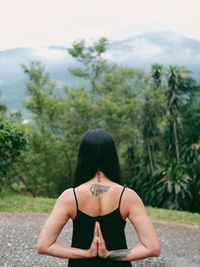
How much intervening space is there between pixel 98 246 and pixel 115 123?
58.7 feet

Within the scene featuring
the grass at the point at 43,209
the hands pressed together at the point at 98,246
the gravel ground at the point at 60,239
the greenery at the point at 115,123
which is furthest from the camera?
the greenery at the point at 115,123

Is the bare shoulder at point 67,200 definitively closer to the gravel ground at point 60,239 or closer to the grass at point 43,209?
the gravel ground at point 60,239

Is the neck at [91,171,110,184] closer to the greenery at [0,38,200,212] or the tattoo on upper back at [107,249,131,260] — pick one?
the tattoo on upper back at [107,249,131,260]

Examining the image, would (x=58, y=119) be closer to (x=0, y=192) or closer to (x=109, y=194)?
(x=0, y=192)

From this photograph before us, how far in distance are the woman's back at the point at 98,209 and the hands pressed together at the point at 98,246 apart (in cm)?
5

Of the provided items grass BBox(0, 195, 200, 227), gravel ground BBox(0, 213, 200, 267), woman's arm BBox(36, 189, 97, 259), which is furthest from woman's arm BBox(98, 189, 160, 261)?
grass BBox(0, 195, 200, 227)

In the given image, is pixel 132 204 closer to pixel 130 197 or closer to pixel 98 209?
pixel 130 197

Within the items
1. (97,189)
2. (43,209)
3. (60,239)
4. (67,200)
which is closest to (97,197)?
(97,189)

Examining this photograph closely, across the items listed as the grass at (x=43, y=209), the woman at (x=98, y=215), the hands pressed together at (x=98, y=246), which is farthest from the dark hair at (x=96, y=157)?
the grass at (x=43, y=209)

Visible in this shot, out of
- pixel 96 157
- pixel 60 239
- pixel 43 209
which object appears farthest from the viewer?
pixel 43 209

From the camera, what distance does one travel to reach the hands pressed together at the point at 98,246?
77.8 inches

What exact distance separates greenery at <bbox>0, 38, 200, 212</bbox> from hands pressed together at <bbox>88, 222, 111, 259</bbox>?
51.3 ft

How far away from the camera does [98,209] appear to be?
2041mm

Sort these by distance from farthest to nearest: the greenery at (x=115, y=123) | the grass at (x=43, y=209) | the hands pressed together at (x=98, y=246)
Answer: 1. the greenery at (x=115, y=123)
2. the grass at (x=43, y=209)
3. the hands pressed together at (x=98, y=246)
